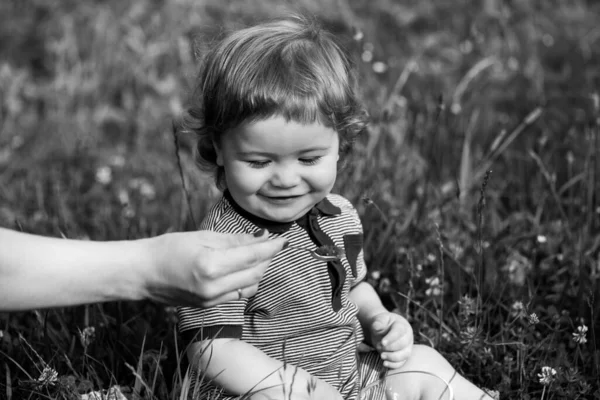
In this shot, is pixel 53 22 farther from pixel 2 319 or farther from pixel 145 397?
pixel 145 397

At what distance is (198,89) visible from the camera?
7.55 feet

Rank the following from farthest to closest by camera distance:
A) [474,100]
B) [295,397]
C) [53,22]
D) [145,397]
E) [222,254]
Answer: [53,22] < [474,100] < [145,397] < [295,397] < [222,254]

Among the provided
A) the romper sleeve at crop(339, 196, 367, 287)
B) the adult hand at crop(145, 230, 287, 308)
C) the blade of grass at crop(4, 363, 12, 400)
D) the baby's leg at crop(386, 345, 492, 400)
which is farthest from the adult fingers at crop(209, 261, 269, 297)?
the blade of grass at crop(4, 363, 12, 400)

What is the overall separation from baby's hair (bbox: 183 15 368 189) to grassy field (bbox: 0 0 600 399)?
31 cm

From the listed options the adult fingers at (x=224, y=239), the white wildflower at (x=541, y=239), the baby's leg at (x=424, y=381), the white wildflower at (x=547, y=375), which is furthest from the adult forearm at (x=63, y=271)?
the white wildflower at (x=541, y=239)

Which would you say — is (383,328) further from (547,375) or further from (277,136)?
(277,136)

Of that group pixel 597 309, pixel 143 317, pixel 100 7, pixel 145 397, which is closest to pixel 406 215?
pixel 597 309

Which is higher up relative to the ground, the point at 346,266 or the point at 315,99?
the point at 315,99

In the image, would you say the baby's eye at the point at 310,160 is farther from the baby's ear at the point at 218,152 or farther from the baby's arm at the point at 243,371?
the baby's arm at the point at 243,371

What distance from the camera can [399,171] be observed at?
3.35 meters

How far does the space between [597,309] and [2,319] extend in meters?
1.84

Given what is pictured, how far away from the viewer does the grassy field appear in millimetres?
2408

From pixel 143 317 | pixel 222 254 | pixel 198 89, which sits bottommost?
pixel 143 317

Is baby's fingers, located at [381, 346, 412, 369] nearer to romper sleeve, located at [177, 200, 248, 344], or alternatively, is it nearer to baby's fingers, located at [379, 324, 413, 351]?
baby's fingers, located at [379, 324, 413, 351]
